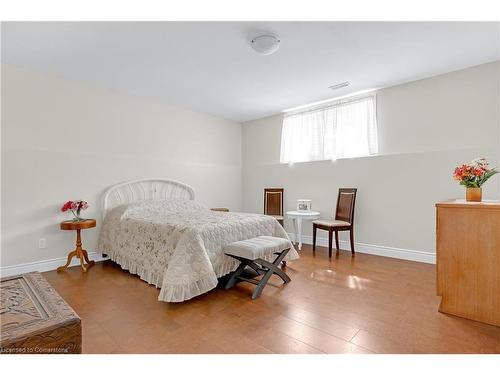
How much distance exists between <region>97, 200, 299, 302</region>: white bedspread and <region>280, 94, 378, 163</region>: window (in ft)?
6.40

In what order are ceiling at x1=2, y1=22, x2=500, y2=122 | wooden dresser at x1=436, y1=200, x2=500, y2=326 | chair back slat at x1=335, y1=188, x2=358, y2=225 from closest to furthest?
wooden dresser at x1=436, y1=200, x2=500, y2=326 → ceiling at x1=2, y1=22, x2=500, y2=122 → chair back slat at x1=335, y1=188, x2=358, y2=225

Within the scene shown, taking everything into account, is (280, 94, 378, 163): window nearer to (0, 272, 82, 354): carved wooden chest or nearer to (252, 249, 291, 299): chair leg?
(252, 249, 291, 299): chair leg

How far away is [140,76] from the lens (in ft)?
11.5

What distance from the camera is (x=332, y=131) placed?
4.53m

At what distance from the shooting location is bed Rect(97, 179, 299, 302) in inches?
95.8

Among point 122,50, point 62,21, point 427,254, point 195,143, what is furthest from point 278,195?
point 62,21

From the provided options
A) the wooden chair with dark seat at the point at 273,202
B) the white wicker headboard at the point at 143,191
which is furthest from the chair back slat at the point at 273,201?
the white wicker headboard at the point at 143,191

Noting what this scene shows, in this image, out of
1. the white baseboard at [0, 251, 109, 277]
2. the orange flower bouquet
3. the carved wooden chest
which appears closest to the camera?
the carved wooden chest

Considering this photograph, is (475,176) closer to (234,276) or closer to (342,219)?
(342,219)

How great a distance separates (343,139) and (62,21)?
12.8 ft

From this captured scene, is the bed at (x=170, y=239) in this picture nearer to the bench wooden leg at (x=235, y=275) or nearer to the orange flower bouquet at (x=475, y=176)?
the bench wooden leg at (x=235, y=275)

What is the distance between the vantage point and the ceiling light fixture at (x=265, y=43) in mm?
2518

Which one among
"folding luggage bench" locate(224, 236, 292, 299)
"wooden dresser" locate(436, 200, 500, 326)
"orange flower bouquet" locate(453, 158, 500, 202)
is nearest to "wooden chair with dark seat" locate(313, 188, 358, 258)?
"folding luggage bench" locate(224, 236, 292, 299)
